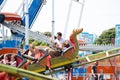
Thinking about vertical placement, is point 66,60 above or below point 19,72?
below

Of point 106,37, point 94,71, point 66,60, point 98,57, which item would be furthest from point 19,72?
point 106,37

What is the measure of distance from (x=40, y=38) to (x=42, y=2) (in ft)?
8.76

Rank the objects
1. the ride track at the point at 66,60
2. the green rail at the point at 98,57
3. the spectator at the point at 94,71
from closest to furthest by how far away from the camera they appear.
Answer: the ride track at the point at 66,60
the green rail at the point at 98,57
the spectator at the point at 94,71

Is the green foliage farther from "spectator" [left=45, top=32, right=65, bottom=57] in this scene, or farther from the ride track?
"spectator" [left=45, top=32, right=65, bottom=57]

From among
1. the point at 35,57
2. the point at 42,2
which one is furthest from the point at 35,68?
the point at 42,2

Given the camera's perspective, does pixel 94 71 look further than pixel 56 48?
Yes

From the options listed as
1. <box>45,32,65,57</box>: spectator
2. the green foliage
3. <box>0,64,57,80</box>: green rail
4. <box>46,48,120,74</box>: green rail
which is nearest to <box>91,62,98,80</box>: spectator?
<box>46,48,120,74</box>: green rail

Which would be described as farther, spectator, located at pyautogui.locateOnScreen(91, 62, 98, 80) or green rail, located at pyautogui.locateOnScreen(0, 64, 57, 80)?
spectator, located at pyautogui.locateOnScreen(91, 62, 98, 80)

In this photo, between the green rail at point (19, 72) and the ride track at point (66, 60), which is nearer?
the green rail at point (19, 72)

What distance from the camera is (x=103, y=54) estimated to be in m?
11.5

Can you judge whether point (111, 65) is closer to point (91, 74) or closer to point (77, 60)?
point (91, 74)

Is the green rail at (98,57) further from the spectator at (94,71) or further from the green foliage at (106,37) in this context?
the green foliage at (106,37)

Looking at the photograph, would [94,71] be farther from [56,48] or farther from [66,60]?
[56,48]

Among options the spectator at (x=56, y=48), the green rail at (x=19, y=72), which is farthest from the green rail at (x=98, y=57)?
the green rail at (x=19, y=72)
